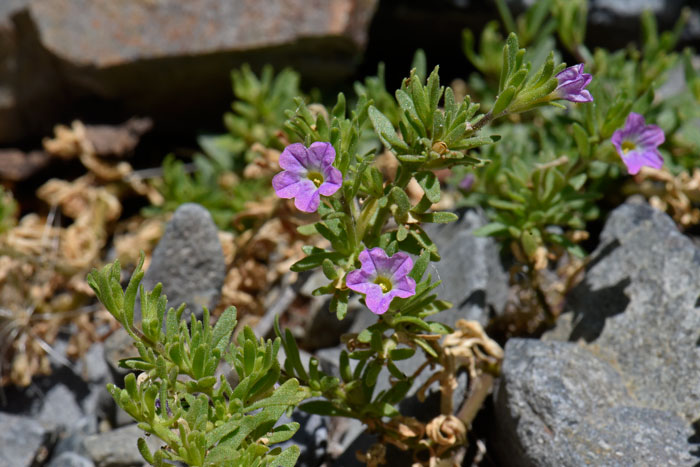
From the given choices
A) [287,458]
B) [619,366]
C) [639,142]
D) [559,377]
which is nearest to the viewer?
[287,458]

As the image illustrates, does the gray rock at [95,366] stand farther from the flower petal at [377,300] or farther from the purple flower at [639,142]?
the purple flower at [639,142]

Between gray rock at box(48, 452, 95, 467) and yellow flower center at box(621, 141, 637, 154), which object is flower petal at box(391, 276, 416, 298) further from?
gray rock at box(48, 452, 95, 467)

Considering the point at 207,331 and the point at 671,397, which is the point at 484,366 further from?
the point at 207,331

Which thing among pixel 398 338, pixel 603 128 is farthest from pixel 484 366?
pixel 603 128

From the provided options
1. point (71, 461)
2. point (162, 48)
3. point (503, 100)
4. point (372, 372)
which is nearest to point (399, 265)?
point (372, 372)

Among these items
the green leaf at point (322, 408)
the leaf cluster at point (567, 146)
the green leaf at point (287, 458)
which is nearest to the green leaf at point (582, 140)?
the leaf cluster at point (567, 146)

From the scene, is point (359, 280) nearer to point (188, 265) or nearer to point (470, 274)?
point (470, 274)
